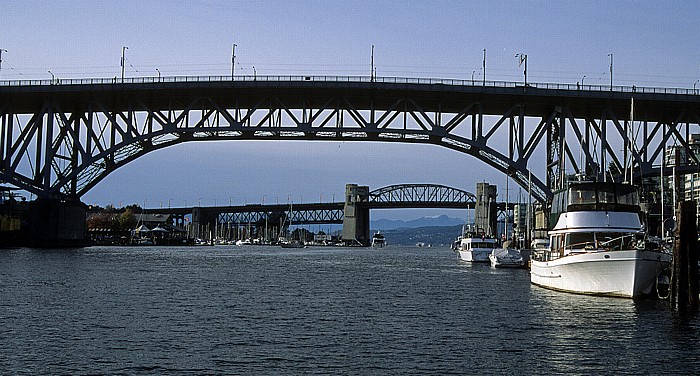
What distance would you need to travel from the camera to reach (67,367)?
25281mm

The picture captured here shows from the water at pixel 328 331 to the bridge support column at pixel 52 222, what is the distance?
52.4 meters

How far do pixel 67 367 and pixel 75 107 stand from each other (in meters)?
83.7

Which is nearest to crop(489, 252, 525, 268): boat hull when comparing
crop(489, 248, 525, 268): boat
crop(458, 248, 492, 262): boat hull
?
crop(489, 248, 525, 268): boat

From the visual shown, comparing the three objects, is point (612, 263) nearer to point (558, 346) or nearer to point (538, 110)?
point (558, 346)

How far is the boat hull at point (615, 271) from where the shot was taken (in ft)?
144

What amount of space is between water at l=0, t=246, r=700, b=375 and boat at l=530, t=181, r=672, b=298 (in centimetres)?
120

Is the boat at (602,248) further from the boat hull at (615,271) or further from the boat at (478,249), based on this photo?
the boat at (478,249)

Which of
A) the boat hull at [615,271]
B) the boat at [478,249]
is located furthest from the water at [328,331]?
the boat at [478,249]

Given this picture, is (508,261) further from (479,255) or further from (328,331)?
(328,331)

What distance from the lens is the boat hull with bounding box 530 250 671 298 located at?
43969mm

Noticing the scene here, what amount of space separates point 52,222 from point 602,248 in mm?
75248

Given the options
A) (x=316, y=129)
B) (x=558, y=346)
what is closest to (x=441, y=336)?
(x=558, y=346)

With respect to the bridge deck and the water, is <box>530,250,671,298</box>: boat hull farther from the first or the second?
the bridge deck

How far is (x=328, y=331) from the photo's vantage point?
33.3 metres
